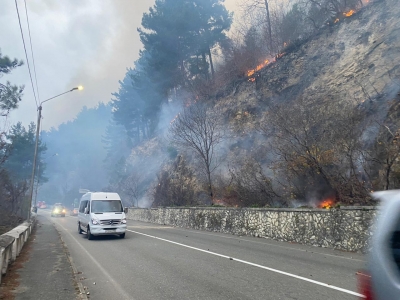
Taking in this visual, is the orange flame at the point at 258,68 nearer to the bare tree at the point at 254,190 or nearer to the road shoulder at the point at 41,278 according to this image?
the bare tree at the point at 254,190

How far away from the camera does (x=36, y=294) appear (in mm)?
6938

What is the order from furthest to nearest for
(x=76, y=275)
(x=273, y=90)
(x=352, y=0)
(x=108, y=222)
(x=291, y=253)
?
(x=273, y=90), (x=352, y=0), (x=108, y=222), (x=291, y=253), (x=76, y=275)

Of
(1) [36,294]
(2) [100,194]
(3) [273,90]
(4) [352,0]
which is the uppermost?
(4) [352,0]

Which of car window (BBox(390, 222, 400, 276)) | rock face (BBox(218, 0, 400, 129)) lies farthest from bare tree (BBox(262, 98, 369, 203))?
car window (BBox(390, 222, 400, 276))

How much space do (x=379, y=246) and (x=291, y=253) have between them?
31.8 feet

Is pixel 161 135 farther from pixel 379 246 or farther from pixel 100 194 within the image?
pixel 379 246

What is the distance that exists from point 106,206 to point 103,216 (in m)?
0.86

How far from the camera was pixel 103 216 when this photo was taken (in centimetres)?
1703

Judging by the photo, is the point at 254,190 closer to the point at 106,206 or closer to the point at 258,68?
the point at 106,206

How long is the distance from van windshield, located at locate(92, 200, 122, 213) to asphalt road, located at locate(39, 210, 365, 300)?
13.8ft

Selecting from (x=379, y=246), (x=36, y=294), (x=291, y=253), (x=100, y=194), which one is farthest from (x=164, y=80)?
(x=379, y=246)

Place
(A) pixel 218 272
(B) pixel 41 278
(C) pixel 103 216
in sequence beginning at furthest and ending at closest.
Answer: (C) pixel 103 216, (A) pixel 218 272, (B) pixel 41 278

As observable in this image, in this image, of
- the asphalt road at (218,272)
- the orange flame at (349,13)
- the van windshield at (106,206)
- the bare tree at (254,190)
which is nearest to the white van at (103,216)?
the van windshield at (106,206)

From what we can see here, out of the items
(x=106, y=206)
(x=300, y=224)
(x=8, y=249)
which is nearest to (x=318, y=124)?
(x=300, y=224)
